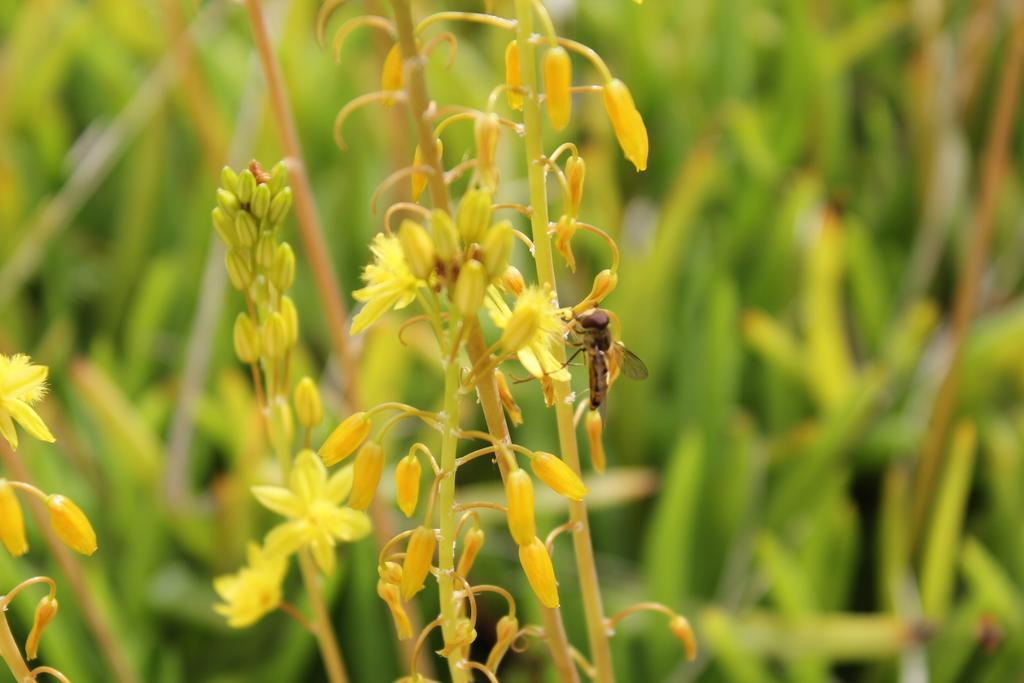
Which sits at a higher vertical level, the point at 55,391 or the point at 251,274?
the point at 251,274

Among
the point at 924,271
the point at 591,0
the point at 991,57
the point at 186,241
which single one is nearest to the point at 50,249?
the point at 186,241

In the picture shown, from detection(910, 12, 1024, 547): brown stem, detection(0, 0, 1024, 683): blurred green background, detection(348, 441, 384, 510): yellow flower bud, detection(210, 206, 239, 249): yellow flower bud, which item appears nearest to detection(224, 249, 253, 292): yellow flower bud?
detection(210, 206, 239, 249): yellow flower bud

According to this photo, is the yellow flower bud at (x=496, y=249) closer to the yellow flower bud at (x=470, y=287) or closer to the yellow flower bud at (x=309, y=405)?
the yellow flower bud at (x=470, y=287)

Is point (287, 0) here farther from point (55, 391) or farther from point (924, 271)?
point (924, 271)

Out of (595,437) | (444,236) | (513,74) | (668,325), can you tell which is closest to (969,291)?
(668,325)

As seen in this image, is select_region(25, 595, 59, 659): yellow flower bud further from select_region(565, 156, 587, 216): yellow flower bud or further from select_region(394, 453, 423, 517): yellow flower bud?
select_region(565, 156, 587, 216): yellow flower bud
